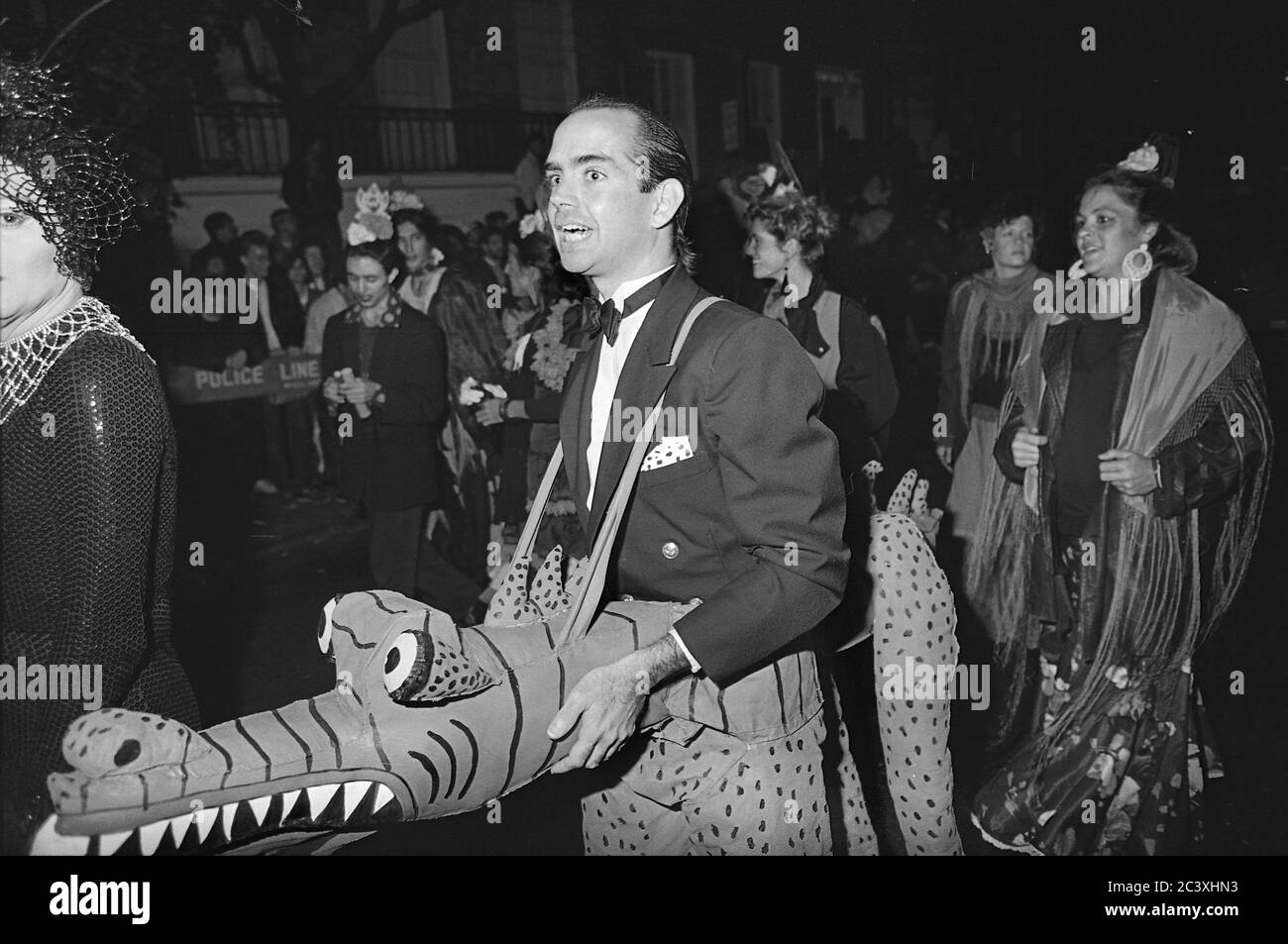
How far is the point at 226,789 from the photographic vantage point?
4.68 feet

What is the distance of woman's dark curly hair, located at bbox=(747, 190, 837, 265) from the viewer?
8.84 feet

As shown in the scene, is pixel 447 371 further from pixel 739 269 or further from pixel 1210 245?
pixel 1210 245

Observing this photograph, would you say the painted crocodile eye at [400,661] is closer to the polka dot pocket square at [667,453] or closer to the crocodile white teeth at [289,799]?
the crocodile white teeth at [289,799]

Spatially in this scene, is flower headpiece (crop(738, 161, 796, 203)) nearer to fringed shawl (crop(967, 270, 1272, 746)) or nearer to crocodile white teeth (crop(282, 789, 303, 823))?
fringed shawl (crop(967, 270, 1272, 746))

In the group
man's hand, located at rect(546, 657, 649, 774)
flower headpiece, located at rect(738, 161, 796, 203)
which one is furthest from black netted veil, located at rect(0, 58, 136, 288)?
flower headpiece, located at rect(738, 161, 796, 203)

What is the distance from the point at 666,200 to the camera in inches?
68.5

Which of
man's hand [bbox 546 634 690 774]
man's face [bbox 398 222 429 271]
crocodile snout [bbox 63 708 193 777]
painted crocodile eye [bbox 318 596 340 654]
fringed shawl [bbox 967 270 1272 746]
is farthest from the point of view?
man's face [bbox 398 222 429 271]

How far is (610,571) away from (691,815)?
39 cm

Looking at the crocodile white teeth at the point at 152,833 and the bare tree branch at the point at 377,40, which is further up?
the bare tree branch at the point at 377,40

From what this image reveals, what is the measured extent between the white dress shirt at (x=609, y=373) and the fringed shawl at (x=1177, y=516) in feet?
4.15

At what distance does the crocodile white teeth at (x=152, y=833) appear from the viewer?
1.41 meters

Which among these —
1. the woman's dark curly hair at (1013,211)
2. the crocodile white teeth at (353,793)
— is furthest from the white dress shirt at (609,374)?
the woman's dark curly hair at (1013,211)

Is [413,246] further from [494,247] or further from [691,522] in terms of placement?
[691,522]

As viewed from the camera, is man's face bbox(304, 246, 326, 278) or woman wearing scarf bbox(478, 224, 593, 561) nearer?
man's face bbox(304, 246, 326, 278)
